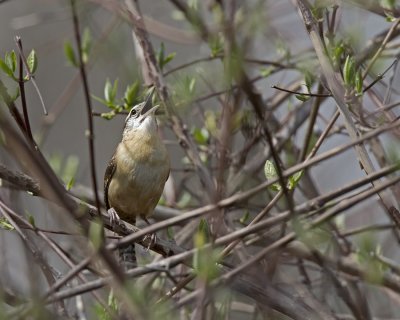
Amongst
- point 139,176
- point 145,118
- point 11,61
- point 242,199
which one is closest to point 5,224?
point 11,61

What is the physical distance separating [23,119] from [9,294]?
40.3 inches

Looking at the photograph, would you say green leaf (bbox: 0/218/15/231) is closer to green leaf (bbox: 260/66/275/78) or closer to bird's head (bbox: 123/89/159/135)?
bird's head (bbox: 123/89/159/135)

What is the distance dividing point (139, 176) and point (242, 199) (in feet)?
9.84

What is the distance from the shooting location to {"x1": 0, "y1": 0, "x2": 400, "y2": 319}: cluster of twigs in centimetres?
254

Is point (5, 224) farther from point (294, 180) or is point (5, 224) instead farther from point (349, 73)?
point (349, 73)

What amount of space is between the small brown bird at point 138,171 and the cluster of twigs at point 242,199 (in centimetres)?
21

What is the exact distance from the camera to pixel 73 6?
280 centimetres

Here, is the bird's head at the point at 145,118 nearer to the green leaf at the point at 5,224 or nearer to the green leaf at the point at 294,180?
the green leaf at the point at 5,224

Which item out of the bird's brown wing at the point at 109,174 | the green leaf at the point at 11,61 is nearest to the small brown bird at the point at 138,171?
the bird's brown wing at the point at 109,174

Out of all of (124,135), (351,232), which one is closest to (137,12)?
(124,135)

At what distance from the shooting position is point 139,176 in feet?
18.0

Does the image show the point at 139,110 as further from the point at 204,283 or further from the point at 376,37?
the point at 204,283

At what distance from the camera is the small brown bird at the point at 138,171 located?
17.9ft

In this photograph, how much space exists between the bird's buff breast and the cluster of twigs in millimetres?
227
